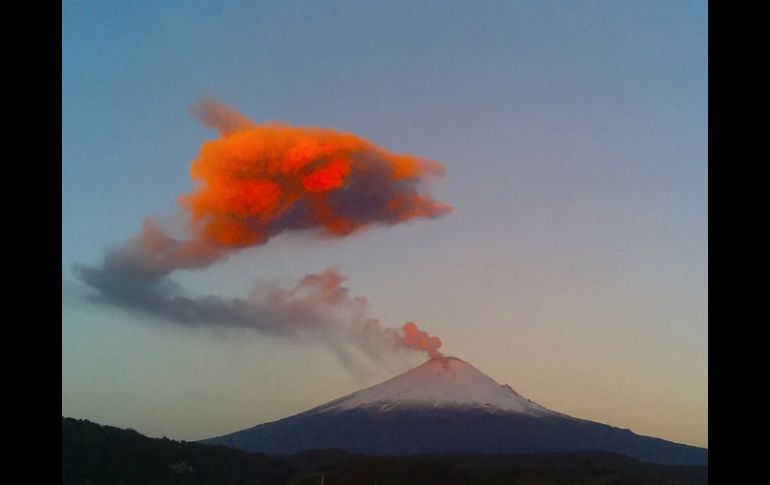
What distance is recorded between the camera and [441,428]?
104062 mm

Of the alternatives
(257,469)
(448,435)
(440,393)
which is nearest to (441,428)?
(448,435)

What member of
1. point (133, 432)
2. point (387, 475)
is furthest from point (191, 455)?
point (387, 475)

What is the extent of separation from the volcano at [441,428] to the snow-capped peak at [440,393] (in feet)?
0.42

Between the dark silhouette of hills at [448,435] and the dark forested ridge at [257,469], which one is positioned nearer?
the dark forested ridge at [257,469]

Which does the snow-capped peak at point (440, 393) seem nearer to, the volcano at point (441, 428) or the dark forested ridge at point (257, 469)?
the volcano at point (441, 428)

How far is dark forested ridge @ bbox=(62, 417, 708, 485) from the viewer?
5422 centimetres

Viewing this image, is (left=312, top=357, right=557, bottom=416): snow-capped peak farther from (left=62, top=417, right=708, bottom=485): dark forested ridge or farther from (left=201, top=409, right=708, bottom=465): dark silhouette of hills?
(left=62, top=417, right=708, bottom=485): dark forested ridge

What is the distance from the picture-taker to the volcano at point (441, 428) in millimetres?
99250

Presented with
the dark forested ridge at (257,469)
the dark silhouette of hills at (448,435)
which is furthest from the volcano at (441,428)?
the dark forested ridge at (257,469)

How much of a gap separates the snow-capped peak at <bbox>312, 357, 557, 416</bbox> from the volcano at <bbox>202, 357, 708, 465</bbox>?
0.13 metres

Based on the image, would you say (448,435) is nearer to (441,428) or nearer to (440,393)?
(441,428)

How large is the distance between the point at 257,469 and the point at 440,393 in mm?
55277

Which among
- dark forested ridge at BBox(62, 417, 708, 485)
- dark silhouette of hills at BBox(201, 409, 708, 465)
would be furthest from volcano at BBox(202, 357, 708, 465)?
dark forested ridge at BBox(62, 417, 708, 485)
